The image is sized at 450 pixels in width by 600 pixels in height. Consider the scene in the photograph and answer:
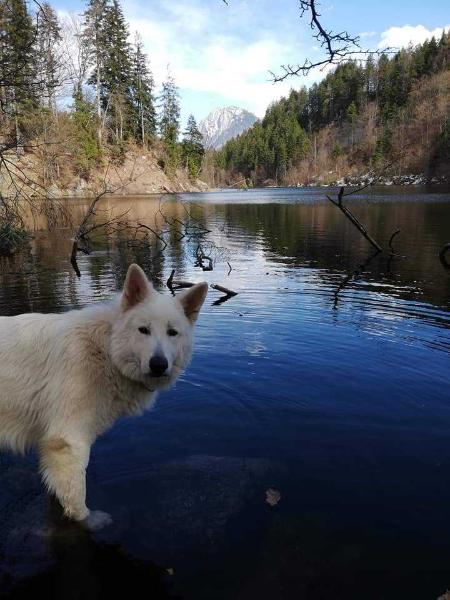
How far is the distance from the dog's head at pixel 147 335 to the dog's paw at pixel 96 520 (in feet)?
5.88

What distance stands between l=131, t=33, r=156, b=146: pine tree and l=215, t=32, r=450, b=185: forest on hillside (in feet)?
194

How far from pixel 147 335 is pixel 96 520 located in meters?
2.49

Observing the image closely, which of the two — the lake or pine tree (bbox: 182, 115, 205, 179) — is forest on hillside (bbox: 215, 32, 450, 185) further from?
the lake

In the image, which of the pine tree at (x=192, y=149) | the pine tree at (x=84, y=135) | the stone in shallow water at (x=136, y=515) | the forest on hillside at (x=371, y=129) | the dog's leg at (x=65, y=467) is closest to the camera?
the dog's leg at (x=65, y=467)

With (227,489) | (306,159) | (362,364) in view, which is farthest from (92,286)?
(306,159)

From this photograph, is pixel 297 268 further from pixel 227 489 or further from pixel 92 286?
pixel 227 489

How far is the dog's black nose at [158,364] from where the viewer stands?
4.54 meters

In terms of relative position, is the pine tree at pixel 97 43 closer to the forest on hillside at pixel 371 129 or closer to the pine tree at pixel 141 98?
the pine tree at pixel 141 98

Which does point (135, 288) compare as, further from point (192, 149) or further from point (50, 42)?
point (192, 149)

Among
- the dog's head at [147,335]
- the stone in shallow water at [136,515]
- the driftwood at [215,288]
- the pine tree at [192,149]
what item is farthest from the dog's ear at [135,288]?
the pine tree at [192,149]

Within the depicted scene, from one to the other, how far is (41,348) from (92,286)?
15137 mm

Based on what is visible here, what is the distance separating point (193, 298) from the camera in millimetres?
5293

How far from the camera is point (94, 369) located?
492cm

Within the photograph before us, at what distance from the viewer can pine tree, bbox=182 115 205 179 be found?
374 ft
